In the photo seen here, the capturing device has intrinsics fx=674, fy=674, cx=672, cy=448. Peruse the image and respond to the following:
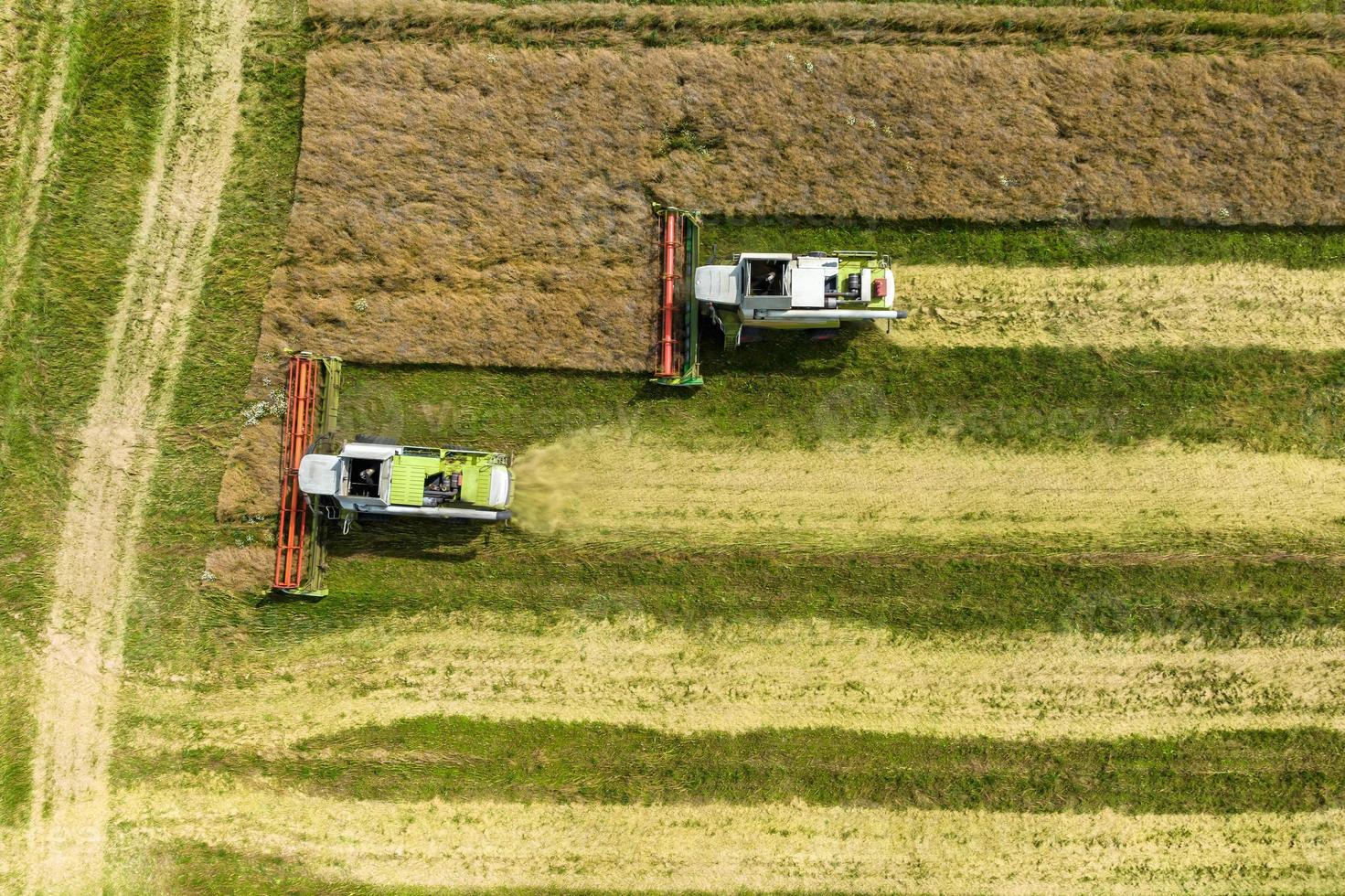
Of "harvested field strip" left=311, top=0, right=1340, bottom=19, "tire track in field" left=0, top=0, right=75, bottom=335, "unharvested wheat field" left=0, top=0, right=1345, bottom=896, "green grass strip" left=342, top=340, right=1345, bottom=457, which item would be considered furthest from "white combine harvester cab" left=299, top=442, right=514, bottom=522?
"harvested field strip" left=311, top=0, right=1340, bottom=19

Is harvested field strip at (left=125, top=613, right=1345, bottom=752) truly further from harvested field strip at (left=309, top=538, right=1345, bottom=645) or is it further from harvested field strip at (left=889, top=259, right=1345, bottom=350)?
harvested field strip at (left=889, top=259, right=1345, bottom=350)

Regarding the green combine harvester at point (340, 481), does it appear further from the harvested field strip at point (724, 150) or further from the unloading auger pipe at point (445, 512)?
the harvested field strip at point (724, 150)

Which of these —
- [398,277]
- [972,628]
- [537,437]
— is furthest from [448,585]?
[972,628]

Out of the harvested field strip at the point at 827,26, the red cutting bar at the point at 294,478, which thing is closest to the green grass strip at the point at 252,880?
the red cutting bar at the point at 294,478

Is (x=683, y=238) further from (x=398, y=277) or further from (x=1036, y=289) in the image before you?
(x=1036, y=289)

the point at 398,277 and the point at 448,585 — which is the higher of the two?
the point at 398,277

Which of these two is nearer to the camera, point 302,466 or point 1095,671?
point 302,466

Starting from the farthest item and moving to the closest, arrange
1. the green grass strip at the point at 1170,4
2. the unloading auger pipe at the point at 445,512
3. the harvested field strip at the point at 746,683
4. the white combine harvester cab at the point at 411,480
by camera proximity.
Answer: the green grass strip at the point at 1170,4, the harvested field strip at the point at 746,683, the unloading auger pipe at the point at 445,512, the white combine harvester cab at the point at 411,480

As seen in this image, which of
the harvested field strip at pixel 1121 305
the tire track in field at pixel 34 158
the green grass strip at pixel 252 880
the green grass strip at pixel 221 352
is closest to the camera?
the green grass strip at pixel 252 880
